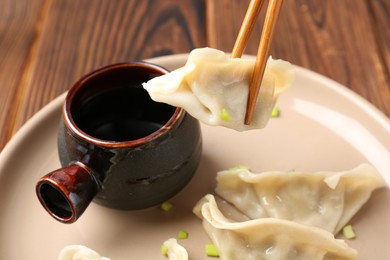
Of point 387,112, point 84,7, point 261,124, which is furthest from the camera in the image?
point 84,7

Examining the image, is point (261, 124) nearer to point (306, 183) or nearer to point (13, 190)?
point (306, 183)

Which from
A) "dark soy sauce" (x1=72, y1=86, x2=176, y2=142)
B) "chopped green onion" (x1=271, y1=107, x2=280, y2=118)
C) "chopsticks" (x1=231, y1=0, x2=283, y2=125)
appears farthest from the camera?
"chopped green onion" (x1=271, y1=107, x2=280, y2=118)

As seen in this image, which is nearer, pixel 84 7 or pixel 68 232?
pixel 68 232

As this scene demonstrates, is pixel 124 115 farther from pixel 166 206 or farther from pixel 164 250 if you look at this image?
pixel 164 250

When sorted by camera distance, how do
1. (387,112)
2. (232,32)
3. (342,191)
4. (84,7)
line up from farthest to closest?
(84,7) → (232,32) → (387,112) → (342,191)

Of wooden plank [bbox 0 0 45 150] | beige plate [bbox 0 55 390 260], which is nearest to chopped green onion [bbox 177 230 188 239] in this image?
beige plate [bbox 0 55 390 260]

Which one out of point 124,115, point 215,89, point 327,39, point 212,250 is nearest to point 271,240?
point 212,250

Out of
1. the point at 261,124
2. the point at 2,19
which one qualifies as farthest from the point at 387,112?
the point at 2,19

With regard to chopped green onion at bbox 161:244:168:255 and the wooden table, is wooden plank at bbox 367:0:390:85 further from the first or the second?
chopped green onion at bbox 161:244:168:255
